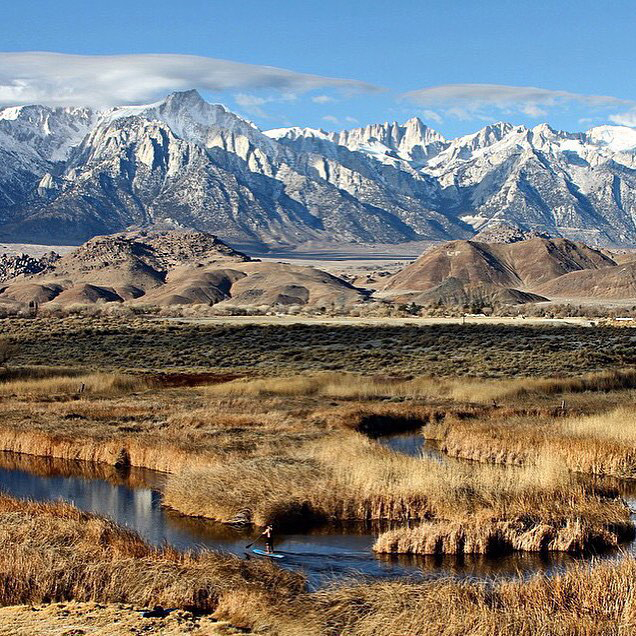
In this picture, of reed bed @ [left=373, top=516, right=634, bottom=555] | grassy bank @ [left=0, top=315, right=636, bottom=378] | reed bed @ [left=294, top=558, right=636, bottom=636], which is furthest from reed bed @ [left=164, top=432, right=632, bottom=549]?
grassy bank @ [left=0, top=315, right=636, bottom=378]

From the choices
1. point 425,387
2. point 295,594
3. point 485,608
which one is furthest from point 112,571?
point 425,387

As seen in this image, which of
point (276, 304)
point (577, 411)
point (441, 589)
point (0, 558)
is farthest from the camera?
point (276, 304)

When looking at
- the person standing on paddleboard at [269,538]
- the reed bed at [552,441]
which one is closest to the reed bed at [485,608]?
the person standing on paddleboard at [269,538]

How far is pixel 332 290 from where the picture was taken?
189875mm

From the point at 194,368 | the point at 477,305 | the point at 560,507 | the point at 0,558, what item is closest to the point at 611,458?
the point at 560,507

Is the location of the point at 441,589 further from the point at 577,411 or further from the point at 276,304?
the point at 276,304

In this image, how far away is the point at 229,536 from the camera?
21906mm

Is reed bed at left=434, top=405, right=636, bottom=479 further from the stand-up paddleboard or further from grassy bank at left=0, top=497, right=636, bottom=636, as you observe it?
grassy bank at left=0, top=497, right=636, bottom=636

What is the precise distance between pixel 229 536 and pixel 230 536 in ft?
0.07

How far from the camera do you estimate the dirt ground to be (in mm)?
14133

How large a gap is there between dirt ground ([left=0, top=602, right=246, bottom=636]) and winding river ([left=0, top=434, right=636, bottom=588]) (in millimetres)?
3568

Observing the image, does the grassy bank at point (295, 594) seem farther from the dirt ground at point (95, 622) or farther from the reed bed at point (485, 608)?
the dirt ground at point (95, 622)

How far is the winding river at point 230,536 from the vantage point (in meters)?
19.1

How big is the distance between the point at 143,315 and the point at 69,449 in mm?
100407
